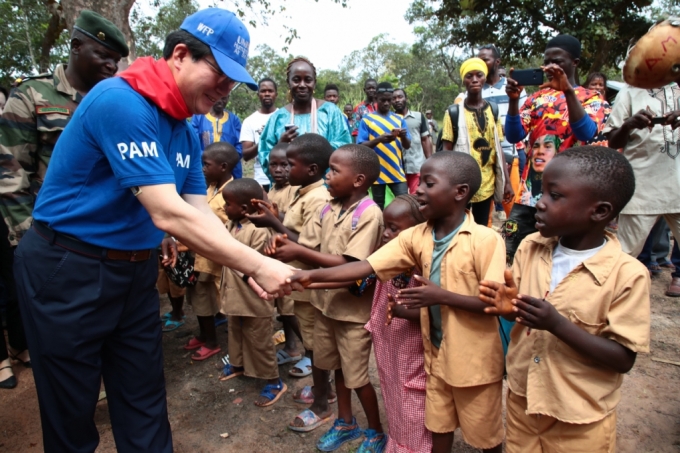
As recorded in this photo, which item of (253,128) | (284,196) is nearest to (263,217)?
(284,196)

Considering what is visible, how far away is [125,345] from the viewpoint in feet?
7.16

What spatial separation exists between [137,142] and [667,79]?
2.34 m

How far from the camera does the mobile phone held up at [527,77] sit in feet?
11.3

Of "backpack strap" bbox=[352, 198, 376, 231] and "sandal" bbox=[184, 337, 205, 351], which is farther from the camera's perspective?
"sandal" bbox=[184, 337, 205, 351]

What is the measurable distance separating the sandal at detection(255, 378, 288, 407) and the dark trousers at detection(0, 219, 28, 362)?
7.32 ft

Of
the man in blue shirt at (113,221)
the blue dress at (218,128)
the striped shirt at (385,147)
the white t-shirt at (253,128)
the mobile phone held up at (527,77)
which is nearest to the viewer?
the man in blue shirt at (113,221)

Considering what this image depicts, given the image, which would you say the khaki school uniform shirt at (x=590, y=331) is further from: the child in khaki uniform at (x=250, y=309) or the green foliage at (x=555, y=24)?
the green foliage at (x=555, y=24)

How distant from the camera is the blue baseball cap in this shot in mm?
1820

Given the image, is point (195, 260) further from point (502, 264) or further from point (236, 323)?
point (502, 264)

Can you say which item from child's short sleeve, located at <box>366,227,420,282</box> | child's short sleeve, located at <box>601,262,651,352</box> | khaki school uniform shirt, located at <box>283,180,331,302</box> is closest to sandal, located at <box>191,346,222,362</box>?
khaki school uniform shirt, located at <box>283,180,331,302</box>

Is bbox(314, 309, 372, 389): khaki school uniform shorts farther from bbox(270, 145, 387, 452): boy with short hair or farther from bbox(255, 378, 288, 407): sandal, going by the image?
bbox(255, 378, 288, 407): sandal

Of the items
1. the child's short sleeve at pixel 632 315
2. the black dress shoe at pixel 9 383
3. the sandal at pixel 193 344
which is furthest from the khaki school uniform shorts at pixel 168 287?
the child's short sleeve at pixel 632 315

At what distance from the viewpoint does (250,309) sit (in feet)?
10.5

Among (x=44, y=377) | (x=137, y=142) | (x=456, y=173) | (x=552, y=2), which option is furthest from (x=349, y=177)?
(x=552, y=2)
